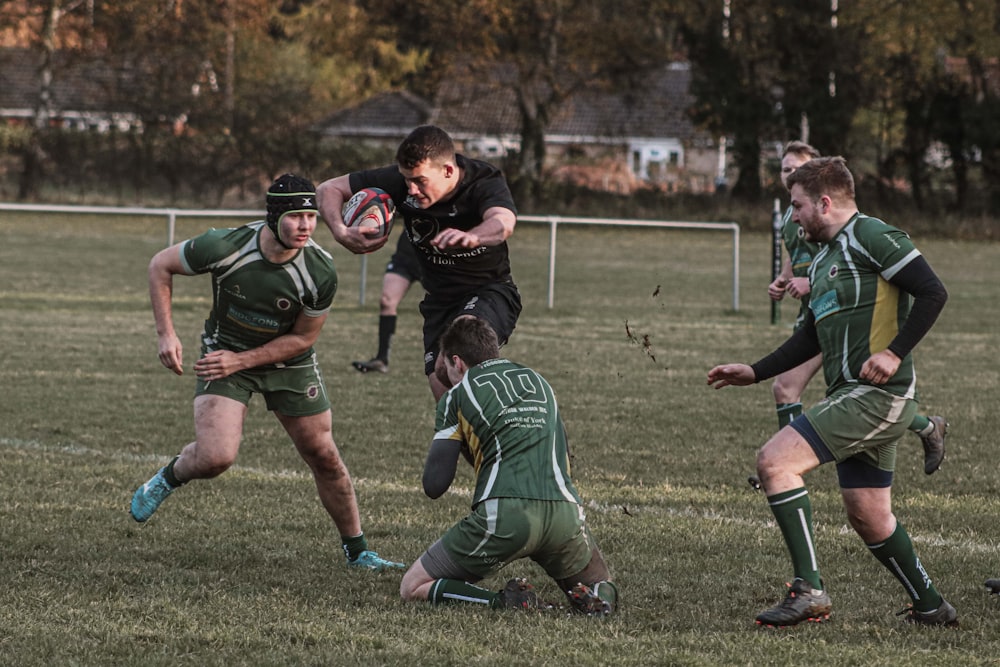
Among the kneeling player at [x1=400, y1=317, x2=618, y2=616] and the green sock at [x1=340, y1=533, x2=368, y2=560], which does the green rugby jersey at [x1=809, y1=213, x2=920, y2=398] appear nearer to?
the kneeling player at [x1=400, y1=317, x2=618, y2=616]

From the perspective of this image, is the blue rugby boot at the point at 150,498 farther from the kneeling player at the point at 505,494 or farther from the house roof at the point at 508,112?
the house roof at the point at 508,112

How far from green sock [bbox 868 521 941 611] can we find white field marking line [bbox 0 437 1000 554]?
4.83ft

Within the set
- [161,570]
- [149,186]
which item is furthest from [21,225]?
[161,570]

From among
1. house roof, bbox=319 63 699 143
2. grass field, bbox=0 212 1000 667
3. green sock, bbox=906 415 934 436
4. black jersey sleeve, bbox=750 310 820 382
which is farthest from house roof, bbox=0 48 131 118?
black jersey sleeve, bbox=750 310 820 382

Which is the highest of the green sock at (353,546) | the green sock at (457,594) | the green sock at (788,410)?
the green sock at (788,410)

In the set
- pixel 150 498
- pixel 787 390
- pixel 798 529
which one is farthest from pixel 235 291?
pixel 787 390

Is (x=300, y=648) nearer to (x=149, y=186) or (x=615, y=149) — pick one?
(x=149, y=186)

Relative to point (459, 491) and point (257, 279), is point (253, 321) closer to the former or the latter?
point (257, 279)

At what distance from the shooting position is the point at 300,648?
477cm

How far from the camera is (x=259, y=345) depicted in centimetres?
617

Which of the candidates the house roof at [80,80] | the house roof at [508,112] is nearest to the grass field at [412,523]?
the house roof at [508,112]

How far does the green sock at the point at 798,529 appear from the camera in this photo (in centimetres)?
517

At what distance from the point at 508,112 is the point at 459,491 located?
4335cm

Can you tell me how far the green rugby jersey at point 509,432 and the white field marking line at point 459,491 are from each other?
6.97 feet
